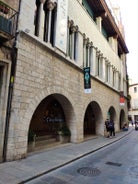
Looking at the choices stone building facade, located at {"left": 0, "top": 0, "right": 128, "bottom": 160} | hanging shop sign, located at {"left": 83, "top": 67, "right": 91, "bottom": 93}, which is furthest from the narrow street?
hanging shop sign, located at {"left": 83, "top": 67, "right": 91, "bottom": 93}

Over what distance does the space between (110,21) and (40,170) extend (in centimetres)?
1891

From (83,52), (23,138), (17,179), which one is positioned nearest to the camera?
(17,179)

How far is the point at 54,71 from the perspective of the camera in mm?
9570

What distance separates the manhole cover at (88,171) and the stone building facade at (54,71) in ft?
8.32

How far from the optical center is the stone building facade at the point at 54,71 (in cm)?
727

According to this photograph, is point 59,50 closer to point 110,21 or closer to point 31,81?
point 31,81

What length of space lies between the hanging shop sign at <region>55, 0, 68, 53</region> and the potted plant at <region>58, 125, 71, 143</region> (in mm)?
5030

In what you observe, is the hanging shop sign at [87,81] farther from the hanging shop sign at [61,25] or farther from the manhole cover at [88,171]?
the manhole cover at [88,171]

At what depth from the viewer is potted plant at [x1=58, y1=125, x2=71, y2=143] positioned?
36.5ft

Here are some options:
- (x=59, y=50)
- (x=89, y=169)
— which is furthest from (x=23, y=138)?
(x=59, y=50)

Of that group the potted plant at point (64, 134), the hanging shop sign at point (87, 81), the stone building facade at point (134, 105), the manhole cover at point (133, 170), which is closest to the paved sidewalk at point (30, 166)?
the manhole cover at point (133, 170)

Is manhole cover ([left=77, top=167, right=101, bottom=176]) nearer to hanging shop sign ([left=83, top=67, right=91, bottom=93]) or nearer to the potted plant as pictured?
the potted plant

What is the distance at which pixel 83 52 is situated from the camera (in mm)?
14172

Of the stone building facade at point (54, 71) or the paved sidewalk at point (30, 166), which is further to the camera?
the stone building facade at point (54, 71)
